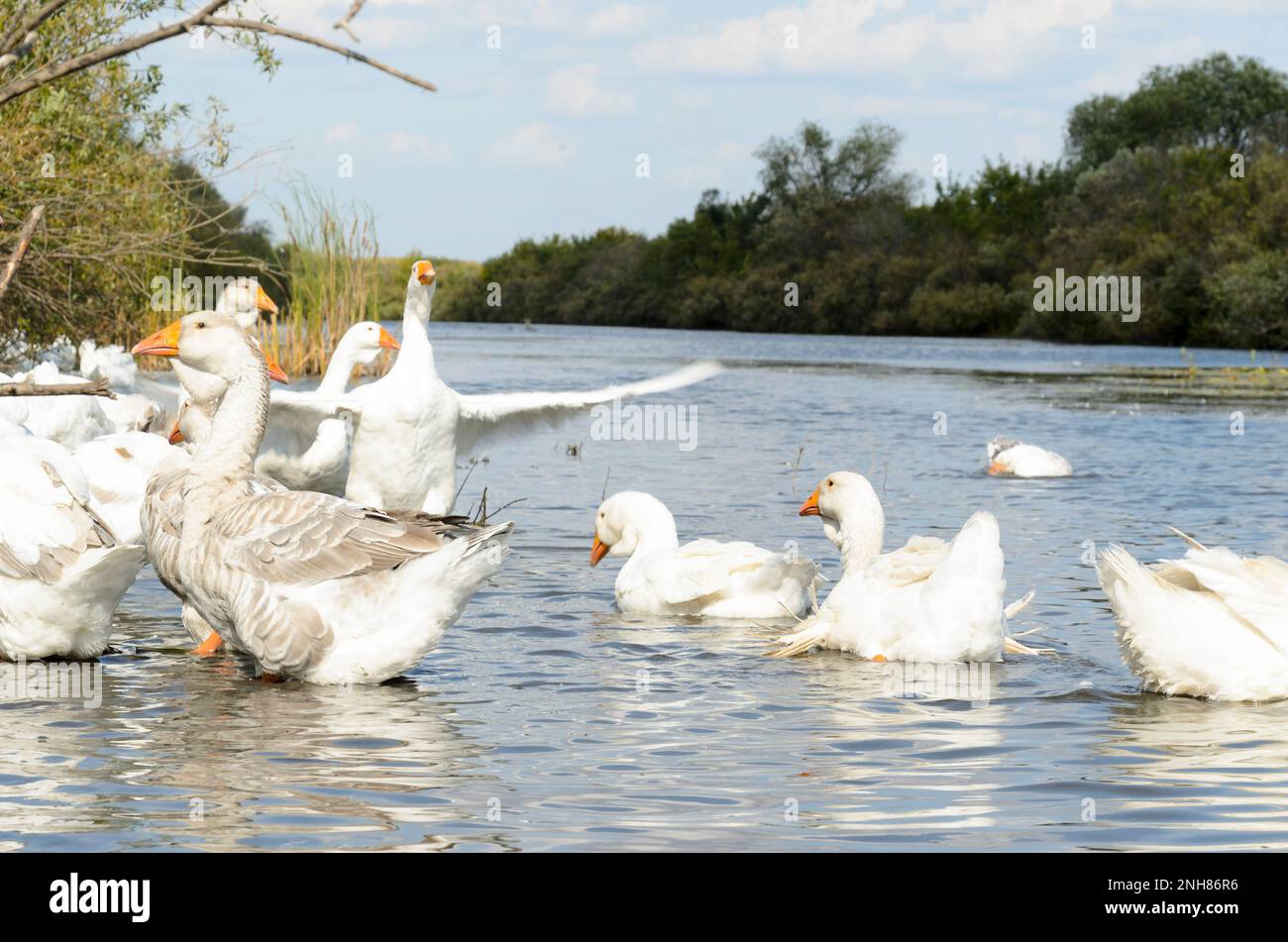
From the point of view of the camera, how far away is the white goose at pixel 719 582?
358 inches

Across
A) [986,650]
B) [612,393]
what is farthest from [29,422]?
[986,650]

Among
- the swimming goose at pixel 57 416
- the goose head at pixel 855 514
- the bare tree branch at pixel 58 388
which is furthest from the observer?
the swimming goose at pixel 57 416

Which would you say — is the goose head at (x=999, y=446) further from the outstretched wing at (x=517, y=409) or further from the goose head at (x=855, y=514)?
the goose head at (x=855, y=514)

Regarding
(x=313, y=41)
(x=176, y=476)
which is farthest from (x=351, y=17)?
(x=176, y=476)

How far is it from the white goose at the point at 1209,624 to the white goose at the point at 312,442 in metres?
5.27

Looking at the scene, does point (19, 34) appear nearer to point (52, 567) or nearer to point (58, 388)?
point (58, 388)

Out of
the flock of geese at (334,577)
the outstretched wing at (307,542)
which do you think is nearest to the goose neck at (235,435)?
the flock of geese at (334,577)

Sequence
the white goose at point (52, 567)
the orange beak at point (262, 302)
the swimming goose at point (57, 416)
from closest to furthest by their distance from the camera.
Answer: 1. the white goose at point (52, 567)
2. the orange beak at point (262, 302)
3. the swimming goose at point (57, 416)

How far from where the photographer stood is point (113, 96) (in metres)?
18.2

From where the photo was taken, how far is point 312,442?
10695 mm

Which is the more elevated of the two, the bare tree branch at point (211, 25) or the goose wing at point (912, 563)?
the bare tree branch at point (211, 25)

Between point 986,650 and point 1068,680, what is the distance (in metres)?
0.40

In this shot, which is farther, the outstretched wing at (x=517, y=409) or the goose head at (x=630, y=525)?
the outstretched wing at (x=517, y=409)

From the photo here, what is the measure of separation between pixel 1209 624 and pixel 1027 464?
32.0ft
